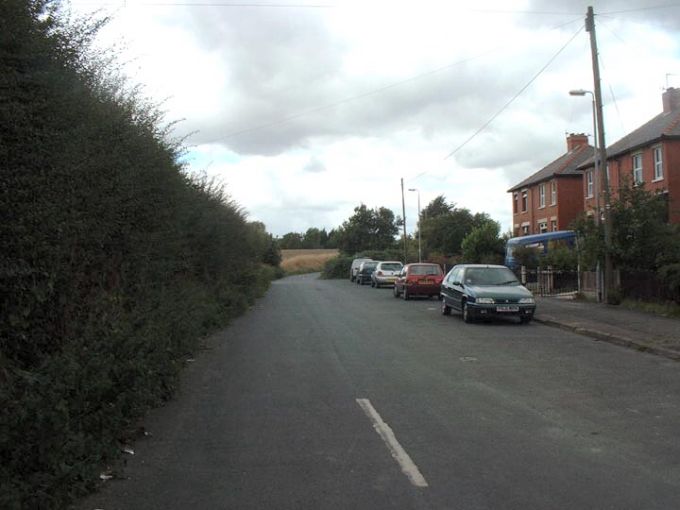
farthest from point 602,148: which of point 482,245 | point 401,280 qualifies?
point 482,245

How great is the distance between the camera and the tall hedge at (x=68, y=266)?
4.30 metres

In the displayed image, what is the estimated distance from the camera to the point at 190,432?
6.22 meters

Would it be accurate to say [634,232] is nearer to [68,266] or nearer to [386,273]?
[68,266]

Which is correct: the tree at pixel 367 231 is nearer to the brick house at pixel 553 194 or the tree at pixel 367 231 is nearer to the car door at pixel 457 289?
the brick house at pixel 553 194

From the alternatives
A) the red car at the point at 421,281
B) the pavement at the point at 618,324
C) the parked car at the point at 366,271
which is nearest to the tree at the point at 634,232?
the pavement at the point at 618,324

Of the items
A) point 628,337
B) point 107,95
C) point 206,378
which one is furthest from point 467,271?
point 107,95

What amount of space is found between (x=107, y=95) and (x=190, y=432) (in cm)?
424

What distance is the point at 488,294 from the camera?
52.4 feet

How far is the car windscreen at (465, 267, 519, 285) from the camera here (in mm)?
17172

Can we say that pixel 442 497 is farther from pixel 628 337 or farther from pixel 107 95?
pixel 628 337

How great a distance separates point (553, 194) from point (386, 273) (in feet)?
50.0

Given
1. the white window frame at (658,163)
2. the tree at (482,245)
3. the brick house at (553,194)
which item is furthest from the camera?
the brick house at (553,194)

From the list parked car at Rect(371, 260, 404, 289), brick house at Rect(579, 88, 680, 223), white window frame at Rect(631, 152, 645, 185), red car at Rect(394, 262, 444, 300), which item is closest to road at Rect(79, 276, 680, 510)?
red car at Rect(394, 262, 444, 300)

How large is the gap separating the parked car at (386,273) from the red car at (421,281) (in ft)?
31.7
